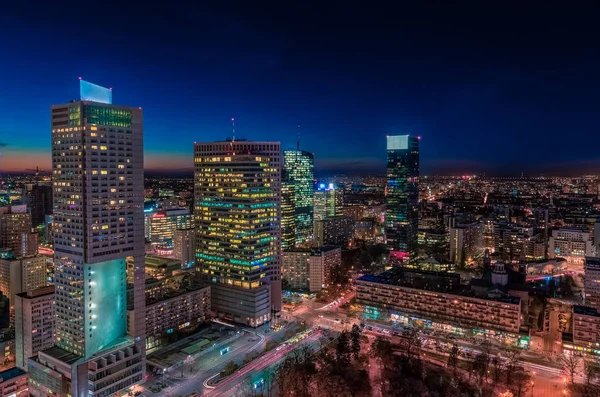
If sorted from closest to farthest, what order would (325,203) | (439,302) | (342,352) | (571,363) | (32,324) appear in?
(571,363) < (342,352) < (32,324) < (439,302) < (325,203)

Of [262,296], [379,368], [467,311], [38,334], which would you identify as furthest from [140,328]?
[467,311]

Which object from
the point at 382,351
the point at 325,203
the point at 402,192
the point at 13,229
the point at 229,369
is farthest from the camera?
the point at 325,203

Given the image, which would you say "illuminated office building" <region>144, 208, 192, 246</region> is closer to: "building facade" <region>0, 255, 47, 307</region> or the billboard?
"building facade" <region>0, 255, 47, 307</region>

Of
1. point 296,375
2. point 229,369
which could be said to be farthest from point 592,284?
point 229,369

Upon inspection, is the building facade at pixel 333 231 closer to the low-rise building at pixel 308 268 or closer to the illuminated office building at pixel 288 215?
the illuminated office building at pixel 288 215

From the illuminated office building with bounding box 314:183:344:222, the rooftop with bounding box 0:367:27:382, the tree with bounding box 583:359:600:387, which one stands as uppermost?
the illuminated office building with bounding box 314:183:344:222

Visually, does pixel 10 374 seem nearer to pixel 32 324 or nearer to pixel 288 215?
pixel 32 324

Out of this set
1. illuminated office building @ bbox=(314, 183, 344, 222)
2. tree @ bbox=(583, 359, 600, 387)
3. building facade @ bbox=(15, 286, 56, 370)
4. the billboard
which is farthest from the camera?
illuminated office building @ bbox=(314, 183, 344, 222)

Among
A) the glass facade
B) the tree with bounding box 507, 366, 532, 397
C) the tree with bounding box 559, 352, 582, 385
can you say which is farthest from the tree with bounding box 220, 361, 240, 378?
the tree with bounding box 559, 352, 582, 385
